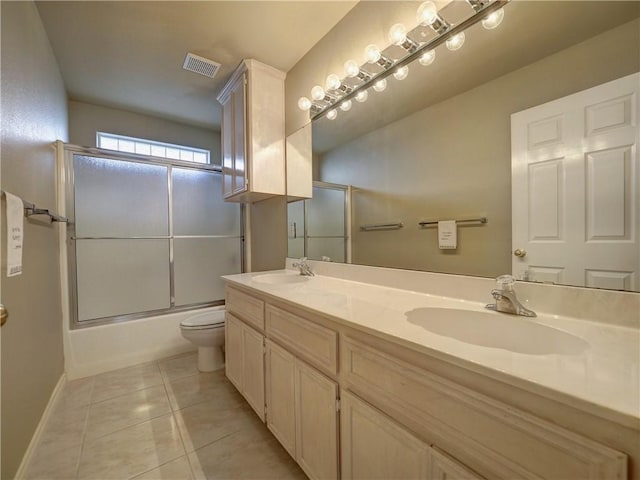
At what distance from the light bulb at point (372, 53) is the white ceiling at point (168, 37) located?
1.38 ft

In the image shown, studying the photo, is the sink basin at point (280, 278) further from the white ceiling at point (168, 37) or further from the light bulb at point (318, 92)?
the white ceiling at point (168, 37)

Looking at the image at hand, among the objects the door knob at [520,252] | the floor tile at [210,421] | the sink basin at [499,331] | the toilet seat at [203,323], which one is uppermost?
the door knob at [520,252]

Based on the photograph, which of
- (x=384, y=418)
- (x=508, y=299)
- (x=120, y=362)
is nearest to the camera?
(x=384, y=418)

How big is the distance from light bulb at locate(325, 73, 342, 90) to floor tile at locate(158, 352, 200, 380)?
243 centimetres

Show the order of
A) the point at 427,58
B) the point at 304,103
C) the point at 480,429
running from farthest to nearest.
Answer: the point at 304,103 < the point at 427,58 < the point at 480,429

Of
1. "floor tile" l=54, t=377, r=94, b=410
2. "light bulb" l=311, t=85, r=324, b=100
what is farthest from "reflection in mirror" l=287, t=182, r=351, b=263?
"floor tile" l=54, t=377, r=94, b=410

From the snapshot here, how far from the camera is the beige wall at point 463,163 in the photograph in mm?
848

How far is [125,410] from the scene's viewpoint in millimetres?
1728

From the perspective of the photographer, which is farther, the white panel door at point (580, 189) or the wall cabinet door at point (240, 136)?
the wall cabinet door at point (240, 136)

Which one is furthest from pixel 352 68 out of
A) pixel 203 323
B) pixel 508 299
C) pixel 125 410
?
pixel 125 410

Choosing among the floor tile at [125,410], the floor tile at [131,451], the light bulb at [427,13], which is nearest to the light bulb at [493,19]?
the light bulb at [427,13]

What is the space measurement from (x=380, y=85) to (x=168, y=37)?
1499mm

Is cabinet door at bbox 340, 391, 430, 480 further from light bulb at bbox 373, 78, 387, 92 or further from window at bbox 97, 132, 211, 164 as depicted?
window at bbox 97, 132, 211, 164

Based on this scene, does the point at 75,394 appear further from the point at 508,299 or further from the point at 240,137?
the point at 508,299
